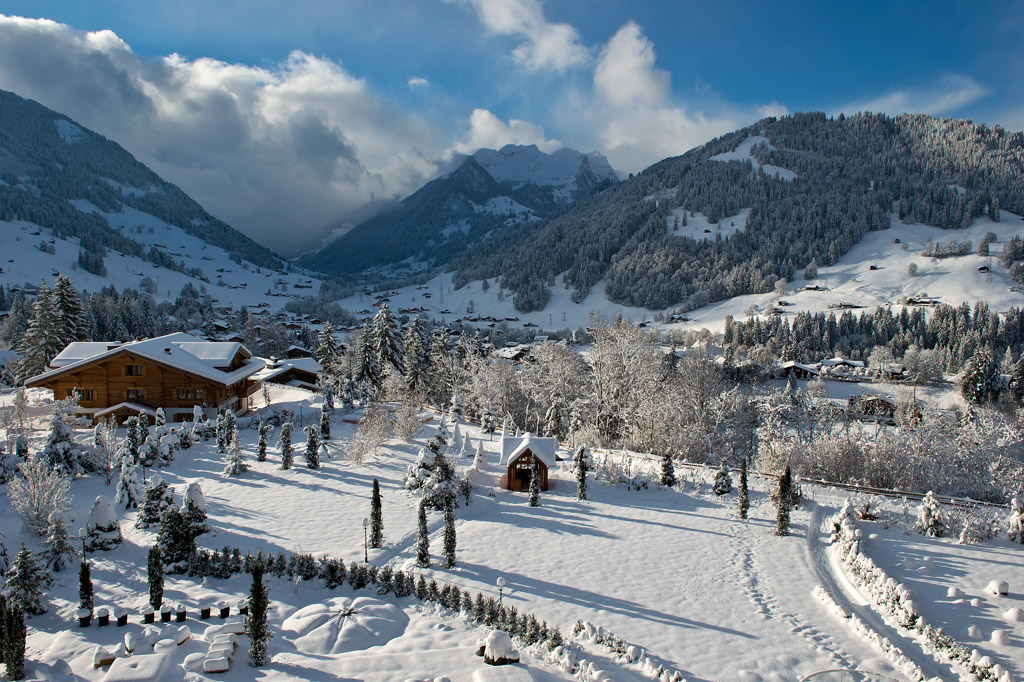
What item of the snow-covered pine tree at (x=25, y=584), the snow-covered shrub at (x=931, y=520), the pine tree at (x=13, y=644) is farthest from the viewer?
the snow-covered shrub at (x=931, y=520)

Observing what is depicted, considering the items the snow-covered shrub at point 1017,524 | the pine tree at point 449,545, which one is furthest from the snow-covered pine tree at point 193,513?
the snow-covered shrub at point 1017,524

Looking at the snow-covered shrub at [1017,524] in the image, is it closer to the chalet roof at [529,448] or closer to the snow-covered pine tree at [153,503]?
the chalet roof at [529,448]

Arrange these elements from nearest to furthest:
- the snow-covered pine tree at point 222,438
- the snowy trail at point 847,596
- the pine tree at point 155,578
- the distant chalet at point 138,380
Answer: the snowy trail at point 847,596 → the pine tree at point 155,578 → the snow-covered pine tree at point 222,438 → the distant chalet at point 138,380

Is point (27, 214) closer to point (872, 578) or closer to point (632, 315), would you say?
point (632, 315)

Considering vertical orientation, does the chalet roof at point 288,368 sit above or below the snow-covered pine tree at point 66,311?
below

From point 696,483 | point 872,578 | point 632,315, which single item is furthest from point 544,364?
point 632,315

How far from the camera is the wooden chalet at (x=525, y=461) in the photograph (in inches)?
935

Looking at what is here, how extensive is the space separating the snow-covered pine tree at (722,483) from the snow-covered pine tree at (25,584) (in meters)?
23.1

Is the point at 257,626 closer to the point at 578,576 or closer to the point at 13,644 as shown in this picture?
the point at 13,644

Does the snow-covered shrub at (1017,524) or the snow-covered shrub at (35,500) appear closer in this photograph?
the snow-covered shrub at (35,500)

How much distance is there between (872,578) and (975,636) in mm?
2513

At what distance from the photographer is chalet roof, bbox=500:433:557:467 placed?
77.9ft

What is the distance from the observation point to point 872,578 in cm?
1412

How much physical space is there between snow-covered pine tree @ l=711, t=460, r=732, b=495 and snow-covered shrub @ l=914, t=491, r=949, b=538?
6829 millimetres
